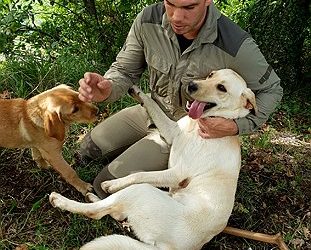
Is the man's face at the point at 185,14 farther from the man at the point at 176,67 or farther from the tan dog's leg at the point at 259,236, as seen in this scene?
the tan dog's leg at the point at 259,236

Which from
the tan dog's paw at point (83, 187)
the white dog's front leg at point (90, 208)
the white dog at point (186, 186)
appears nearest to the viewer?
the white dog at point (186, 186)

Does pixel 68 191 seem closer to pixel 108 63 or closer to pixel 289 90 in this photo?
pixel 108 63

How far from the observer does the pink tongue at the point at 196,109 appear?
3.74 meters

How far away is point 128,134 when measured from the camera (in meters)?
4.45

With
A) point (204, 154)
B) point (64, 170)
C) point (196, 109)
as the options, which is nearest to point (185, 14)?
point (196, 109)

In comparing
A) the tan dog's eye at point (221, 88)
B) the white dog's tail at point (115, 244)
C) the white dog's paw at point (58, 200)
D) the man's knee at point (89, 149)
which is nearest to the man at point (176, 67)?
the tan dog's eye at point (221, 88)

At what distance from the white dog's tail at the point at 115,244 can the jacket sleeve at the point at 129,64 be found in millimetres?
1240

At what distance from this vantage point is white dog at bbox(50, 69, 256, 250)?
11.0ft

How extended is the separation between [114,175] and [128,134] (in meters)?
0.50

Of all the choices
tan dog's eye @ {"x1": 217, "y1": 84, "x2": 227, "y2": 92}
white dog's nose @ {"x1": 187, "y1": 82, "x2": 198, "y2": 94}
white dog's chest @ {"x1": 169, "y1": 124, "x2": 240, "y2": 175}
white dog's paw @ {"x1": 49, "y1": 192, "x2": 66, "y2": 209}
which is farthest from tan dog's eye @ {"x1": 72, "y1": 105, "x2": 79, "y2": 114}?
tan dog's eye @ {"x1": 217, "y1": 84, "x2": 227, "y2": 92}

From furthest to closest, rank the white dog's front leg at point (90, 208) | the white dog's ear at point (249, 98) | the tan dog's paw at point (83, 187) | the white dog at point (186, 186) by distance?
1. the tan dog's paw at point (83, 187)
2. the white dog's ear at point (249, 98)
3. the white dog's front leg at point (90, 208)
4. the white dog at point (186, 186)

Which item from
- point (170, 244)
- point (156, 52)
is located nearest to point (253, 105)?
point (156, 52)

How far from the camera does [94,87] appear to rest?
12.3ft

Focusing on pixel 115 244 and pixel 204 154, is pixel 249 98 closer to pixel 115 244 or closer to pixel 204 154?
pixel 204 154
